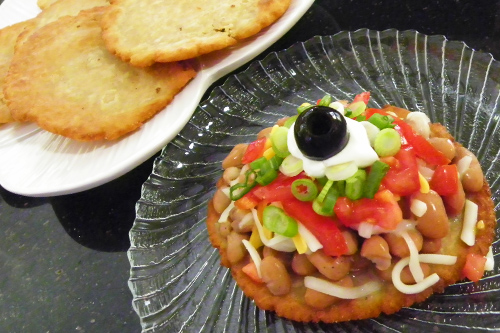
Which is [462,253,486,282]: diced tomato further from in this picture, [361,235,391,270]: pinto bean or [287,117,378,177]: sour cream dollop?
[287,117,378,177]: sour cream dollop

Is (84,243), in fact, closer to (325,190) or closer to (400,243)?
(325,190)

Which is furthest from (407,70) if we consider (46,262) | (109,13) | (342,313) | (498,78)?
(46,262)

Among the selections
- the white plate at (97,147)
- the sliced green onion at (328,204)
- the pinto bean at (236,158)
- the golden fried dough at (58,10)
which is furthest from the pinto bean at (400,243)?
the golden fried dough at (58,10)

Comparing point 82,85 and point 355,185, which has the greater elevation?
point 355,185

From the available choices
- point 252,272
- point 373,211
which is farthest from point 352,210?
point 252,272

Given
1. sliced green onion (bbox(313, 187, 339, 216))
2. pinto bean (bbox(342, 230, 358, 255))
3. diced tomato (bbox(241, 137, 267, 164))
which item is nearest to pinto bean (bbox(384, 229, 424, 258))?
pinto bean (bbox(342, 230, 358, 255))

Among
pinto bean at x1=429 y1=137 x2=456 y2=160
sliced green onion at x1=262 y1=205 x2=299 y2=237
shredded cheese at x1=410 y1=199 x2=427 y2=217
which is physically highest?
pinto bean at x1=429 y1=137 x2=456 y2=160

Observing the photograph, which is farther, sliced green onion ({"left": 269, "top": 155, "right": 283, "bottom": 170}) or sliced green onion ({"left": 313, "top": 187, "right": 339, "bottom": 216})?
sliced green onion ({"left": 269, "top": 155, "right": 283, "bottom": 170})
